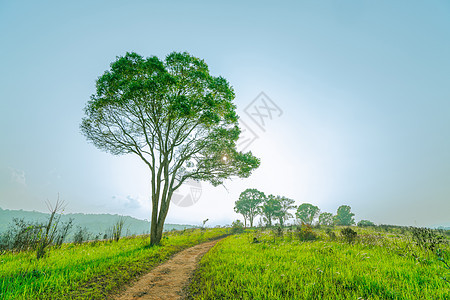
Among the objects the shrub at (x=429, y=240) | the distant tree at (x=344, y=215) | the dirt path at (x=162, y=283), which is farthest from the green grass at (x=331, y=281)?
the distant tree at (x=344, y=215)

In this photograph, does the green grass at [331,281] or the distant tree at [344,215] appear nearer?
the green grass at [331,281]

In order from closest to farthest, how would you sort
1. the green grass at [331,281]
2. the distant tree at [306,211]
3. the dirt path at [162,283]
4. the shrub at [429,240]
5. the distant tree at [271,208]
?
the green grass at [331,281]
the dirt path at [162,283]
the shrub at [429,240]
the distant tree at [271,208]
the distant tree at [306,211]

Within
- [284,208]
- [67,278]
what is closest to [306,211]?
[284,208]

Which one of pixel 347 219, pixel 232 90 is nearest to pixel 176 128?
pixel 232 90

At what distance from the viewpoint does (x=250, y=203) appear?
199ft

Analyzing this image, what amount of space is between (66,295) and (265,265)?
5.71 metres

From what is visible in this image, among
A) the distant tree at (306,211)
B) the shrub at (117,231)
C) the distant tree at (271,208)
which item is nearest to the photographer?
the shrub at (117,231)

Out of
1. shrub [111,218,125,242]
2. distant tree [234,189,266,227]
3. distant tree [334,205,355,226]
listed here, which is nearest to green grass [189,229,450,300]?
shrub [111,218,125,242]

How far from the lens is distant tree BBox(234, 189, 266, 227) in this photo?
60.9 meters

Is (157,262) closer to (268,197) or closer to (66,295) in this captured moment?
(66,295)

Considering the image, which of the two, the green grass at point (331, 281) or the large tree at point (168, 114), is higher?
the large tree at point (168, 114)

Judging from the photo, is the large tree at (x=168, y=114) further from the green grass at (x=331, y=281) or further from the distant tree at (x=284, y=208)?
the distant tree at (x=284, y=208)

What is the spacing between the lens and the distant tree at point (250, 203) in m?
60.9

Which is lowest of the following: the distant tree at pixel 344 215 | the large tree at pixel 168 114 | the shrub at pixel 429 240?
the distant tree at pixel 344 215
